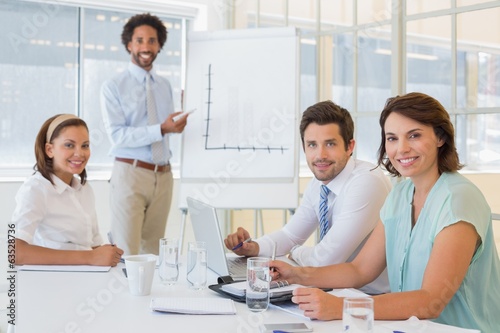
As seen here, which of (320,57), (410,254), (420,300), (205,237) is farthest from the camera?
(320,57)

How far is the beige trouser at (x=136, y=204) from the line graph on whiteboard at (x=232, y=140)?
34 cm

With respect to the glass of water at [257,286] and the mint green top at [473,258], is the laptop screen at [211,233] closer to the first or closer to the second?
the glass of water at [257,286]

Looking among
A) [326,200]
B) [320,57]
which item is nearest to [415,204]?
[326,200]

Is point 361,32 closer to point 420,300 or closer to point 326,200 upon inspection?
point 326,200

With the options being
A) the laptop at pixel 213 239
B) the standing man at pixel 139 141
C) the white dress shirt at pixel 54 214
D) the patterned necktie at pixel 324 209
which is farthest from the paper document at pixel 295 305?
the standing man at pixel 139 141

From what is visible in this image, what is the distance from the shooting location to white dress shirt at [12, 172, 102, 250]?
2.14 m

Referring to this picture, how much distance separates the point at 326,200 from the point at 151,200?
4.92 ft

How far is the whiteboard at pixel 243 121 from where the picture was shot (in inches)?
135

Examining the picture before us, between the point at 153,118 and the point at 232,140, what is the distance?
50cm

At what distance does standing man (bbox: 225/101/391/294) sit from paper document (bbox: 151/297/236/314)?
653 millimetres

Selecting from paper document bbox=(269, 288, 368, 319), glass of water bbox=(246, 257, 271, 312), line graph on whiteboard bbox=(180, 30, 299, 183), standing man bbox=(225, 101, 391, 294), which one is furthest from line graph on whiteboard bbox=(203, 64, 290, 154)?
glass of water bbox=(246, 257, 271, 312)

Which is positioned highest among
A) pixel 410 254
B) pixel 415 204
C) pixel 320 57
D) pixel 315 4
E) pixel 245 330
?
pixel 315 4

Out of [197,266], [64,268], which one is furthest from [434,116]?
[64,268]

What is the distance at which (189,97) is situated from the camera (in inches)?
141
